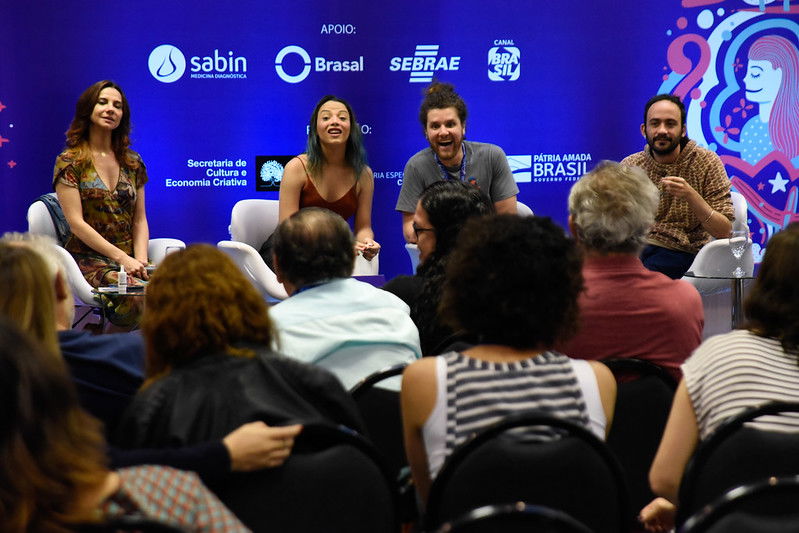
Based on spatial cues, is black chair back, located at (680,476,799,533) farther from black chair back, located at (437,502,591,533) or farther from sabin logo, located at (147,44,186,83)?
sabin logo, located at (147,44,186,83)

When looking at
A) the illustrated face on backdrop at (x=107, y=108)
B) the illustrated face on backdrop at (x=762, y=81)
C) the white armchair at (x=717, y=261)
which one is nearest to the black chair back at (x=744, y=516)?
the white armchair at (x=717, y=261)

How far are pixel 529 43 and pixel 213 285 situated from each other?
240 inches

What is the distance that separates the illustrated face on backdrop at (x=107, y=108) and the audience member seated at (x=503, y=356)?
13.1 ft

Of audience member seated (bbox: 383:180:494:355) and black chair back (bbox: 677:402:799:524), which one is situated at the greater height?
audience member seated (bbox: 383:180:494:355)

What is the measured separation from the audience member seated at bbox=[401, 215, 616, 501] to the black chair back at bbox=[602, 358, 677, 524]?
0.23m

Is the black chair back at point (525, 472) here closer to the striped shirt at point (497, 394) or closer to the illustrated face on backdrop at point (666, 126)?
the striped shirt at point (497, 394)

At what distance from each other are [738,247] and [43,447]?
178 inches

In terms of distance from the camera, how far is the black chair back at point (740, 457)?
1688mm


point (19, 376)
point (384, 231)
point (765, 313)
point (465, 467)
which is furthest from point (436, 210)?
point (384, 231)

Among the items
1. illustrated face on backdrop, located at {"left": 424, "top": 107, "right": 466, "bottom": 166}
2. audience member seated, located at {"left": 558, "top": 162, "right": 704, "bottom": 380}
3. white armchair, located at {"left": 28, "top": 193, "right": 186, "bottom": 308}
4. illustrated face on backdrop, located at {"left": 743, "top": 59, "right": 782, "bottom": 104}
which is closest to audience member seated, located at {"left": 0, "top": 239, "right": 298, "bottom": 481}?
audience member seated, located at {"left": 558, "top": 162, "right": 704, "bottom": 380}

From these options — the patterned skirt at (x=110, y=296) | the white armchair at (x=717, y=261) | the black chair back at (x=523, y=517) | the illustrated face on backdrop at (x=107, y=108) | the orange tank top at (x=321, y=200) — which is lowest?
the patterned skirt at (x=110, y=296)

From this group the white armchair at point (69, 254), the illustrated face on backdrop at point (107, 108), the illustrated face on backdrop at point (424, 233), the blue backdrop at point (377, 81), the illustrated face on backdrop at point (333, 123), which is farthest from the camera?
the blue backdrop at point (377, 81)

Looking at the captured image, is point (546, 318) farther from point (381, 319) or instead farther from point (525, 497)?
point (381, 319)

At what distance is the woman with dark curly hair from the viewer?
538cm
